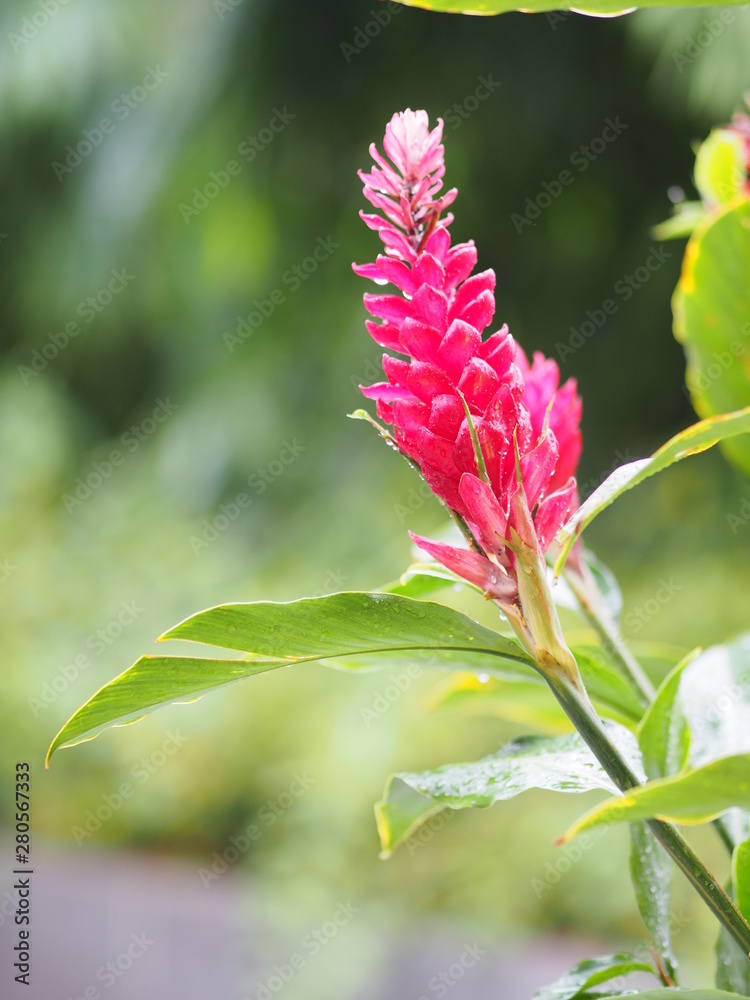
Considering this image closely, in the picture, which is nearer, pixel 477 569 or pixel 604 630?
pixel 477 569

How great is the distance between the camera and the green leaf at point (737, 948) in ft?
1.22

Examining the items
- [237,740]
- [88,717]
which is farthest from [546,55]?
[88,717]

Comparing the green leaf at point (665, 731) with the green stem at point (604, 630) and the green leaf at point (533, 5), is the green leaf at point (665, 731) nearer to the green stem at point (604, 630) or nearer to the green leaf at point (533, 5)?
the green stem at point (604, 630)

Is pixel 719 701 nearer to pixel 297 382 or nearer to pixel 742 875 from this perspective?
pixel 742 875

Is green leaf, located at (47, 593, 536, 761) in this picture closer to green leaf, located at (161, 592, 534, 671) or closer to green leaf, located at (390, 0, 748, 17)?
green leaf, located at (161, 592, 534, 671)

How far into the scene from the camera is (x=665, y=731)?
411 mm

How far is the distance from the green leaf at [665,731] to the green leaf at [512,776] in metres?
0.01

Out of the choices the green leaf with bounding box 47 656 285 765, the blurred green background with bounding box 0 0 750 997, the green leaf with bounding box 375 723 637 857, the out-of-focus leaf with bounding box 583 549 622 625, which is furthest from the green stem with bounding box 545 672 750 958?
the blurred green background with bounding box 0 0 750 997

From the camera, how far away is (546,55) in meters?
2.35

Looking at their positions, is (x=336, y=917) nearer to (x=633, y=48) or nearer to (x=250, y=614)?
(x=250, y=614)

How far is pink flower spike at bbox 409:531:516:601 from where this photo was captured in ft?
1.18

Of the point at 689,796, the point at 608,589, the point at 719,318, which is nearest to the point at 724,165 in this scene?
the point at 719,318

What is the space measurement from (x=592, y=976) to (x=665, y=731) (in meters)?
0.14

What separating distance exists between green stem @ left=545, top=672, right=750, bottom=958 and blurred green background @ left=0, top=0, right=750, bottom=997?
157 cm
